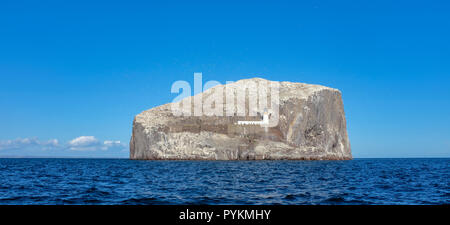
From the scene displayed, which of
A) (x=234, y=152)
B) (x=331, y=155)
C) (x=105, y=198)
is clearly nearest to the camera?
(x=105, y=198)

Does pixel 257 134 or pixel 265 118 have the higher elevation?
pixel 265 118

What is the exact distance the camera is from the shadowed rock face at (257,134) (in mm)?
97500

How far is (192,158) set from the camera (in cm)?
9712

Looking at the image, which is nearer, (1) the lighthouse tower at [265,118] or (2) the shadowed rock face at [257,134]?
(2) the shadowed rock face at [257,134]

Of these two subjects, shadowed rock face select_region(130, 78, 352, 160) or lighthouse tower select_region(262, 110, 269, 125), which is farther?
lighthouse tower select_region(262, 110, 269, 125)

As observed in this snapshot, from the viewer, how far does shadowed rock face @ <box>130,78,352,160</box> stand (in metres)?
97.5

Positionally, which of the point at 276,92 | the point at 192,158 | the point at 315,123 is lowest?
the point at 192,158

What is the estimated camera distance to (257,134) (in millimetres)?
99250

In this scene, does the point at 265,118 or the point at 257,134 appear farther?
the point at 265,118

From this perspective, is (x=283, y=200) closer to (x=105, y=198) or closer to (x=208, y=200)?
(x=208, y=200)
